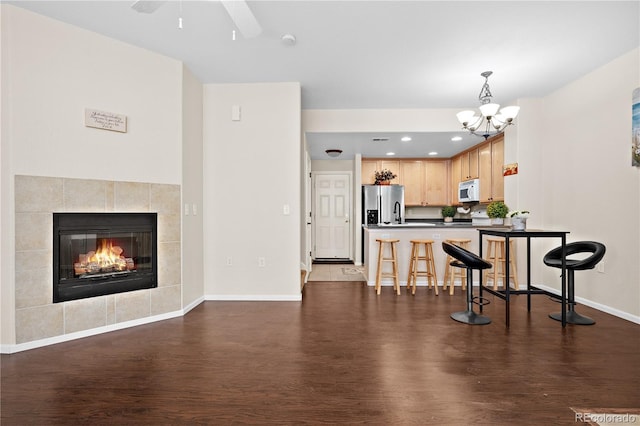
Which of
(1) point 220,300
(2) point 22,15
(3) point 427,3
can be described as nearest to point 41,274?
(1) point 220,300

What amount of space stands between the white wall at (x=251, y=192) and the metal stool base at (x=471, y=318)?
1.84 m

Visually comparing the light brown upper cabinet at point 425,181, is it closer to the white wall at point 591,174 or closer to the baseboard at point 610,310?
the white wall at point 591,174

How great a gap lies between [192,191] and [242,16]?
212 centimetres

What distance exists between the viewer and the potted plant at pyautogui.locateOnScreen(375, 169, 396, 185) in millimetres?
6723

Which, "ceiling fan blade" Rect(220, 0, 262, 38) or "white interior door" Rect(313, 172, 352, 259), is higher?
"ceiling fan blade" Rect(220, 0, 262, 38)

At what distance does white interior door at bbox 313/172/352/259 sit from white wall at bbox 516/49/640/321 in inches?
140

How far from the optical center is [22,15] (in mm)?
2516

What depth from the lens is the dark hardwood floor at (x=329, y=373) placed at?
171cm

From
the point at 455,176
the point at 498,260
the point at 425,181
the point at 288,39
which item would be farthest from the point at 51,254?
the point at 455,176

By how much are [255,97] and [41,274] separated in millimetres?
2782

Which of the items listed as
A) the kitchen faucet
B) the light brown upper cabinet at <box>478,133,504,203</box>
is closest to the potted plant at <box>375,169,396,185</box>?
the kitchen faucet

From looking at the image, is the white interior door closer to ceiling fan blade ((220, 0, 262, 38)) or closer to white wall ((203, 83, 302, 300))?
white wall ((203, 83, 302, 300))

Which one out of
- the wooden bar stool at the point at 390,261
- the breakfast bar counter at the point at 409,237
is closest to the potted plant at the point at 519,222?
the breakfast bar counter at the point at 409,237

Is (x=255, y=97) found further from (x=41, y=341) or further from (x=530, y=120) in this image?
(x=530, y=120)
